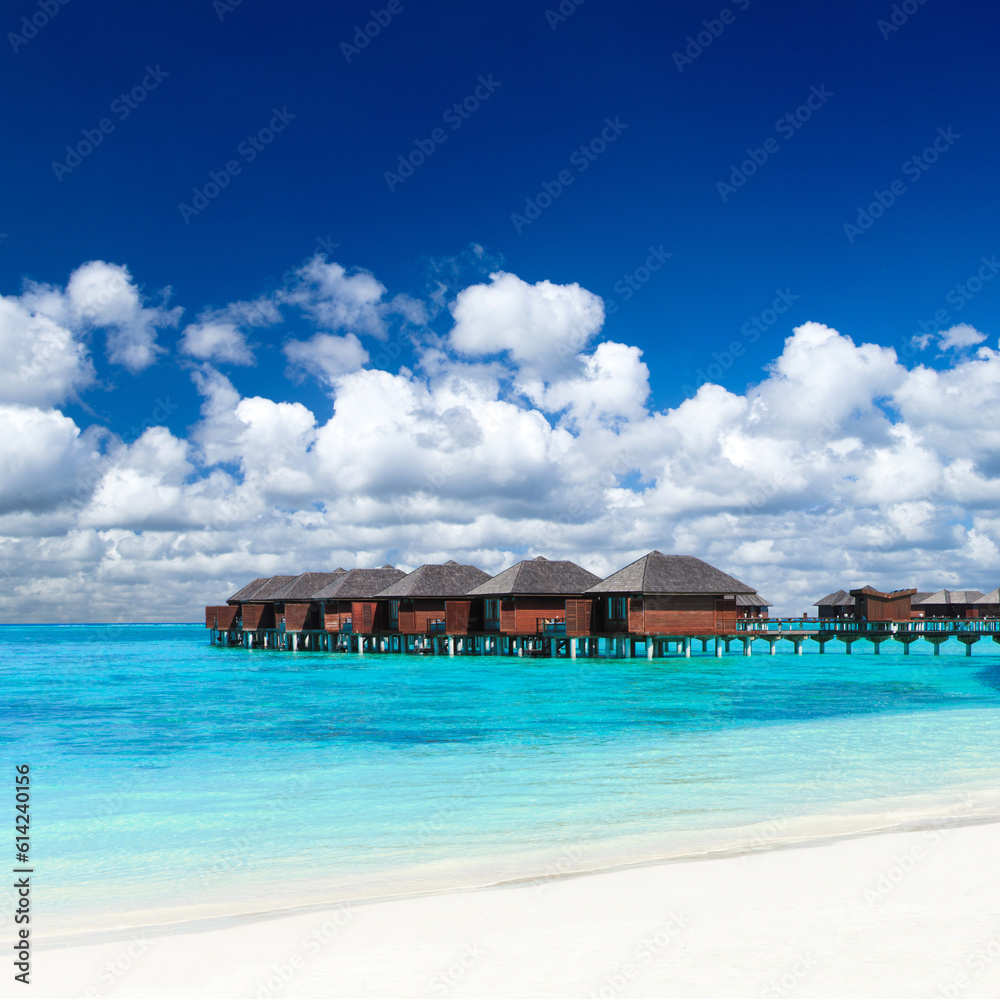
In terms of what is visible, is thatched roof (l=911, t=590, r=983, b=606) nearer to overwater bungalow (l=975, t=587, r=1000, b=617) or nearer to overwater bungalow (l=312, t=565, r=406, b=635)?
overwater bungalow (l=975, t=587, r=1000, b=617)

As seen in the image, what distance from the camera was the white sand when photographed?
5.26 m

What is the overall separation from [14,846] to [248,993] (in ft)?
23.1

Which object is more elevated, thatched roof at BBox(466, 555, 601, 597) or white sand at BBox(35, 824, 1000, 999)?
thatched roof at BBox(466, 555, 601, 597)

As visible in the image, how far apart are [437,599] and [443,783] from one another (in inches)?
1595

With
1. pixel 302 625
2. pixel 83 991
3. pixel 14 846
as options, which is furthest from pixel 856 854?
pixel 302 625

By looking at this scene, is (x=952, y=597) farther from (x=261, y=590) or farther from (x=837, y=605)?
(x=261, y=590)

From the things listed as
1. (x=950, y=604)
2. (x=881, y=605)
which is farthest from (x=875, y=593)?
(x=950, y=604)

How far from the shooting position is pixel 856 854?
8641 millimetres

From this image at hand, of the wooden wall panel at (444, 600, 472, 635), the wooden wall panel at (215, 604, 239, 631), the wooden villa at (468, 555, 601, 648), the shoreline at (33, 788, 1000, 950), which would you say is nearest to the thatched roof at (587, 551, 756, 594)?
the wooden villa at (468, 555, 601, 648)

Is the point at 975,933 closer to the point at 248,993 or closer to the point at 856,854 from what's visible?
the point at 856,854

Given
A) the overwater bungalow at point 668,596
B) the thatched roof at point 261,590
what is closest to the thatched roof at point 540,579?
the overwater bungalow at point 668,596

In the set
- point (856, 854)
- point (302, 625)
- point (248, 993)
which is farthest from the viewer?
point (302, 625)

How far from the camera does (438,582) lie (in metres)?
54.6

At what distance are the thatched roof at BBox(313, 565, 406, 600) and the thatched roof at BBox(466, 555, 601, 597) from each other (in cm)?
1221
